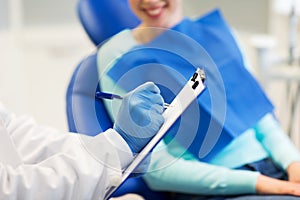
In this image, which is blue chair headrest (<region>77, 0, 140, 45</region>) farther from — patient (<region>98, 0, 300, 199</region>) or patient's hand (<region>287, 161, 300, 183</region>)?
patient's hand (<region>287, 161, 300, 183</region>)

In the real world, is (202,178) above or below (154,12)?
below

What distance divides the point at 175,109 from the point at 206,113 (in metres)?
0.34

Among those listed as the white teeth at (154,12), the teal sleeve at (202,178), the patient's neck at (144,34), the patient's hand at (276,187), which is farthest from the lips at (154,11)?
the patient's hand at (276,187)

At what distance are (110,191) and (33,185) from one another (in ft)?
0.44

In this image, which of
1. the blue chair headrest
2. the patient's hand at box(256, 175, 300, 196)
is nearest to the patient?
the patient's hand at box(256, 175, 300, 196)

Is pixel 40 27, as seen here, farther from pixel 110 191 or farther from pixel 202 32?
pixel 110 191

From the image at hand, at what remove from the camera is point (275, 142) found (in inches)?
57.1

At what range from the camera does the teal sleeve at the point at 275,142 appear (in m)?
1.41

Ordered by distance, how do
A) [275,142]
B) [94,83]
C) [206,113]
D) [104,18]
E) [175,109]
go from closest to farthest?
[175,109] → [206,113] → [94,83] → [275,142] → [104,18]

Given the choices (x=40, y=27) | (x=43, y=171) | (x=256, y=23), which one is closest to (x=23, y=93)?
(x=40, y=27)

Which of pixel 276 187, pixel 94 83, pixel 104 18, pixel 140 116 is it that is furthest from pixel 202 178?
pixel 104 18

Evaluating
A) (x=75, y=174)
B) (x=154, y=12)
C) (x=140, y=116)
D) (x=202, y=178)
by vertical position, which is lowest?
(x=202, y=178)

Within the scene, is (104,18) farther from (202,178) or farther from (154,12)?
(202,178)

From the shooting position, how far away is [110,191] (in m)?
0.95
